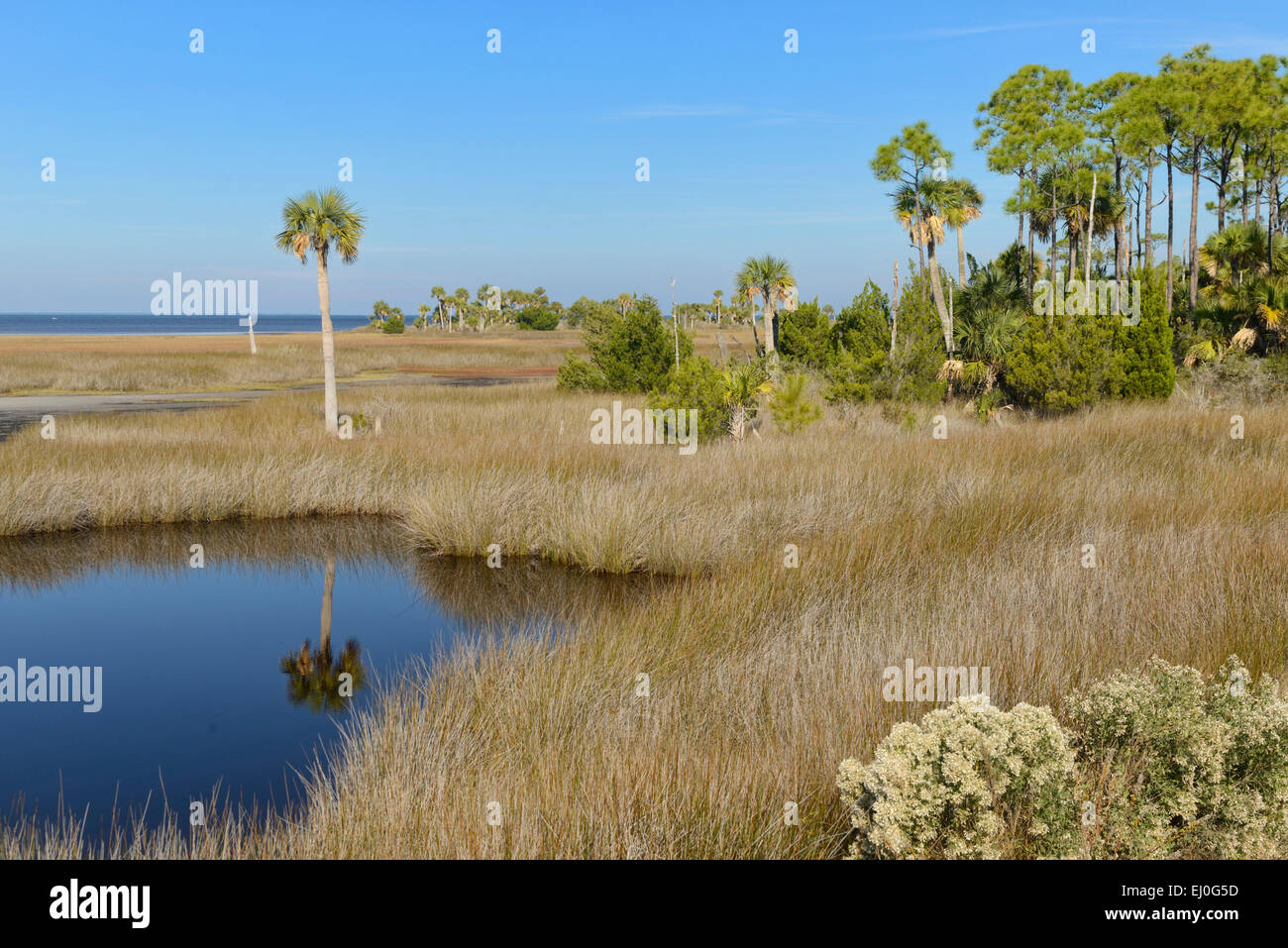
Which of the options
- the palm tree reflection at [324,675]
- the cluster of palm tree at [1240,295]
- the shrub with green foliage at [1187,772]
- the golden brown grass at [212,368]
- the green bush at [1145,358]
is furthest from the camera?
the golden brown grass at [212,368]

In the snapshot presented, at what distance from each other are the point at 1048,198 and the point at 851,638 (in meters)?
35.9

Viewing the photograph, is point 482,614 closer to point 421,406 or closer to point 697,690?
point 697,690

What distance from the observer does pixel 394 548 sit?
13.2 m

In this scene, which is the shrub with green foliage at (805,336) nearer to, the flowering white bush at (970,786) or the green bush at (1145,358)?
the green bush at (1145,358)

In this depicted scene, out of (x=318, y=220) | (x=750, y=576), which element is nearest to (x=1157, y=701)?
(x=750, y=576)

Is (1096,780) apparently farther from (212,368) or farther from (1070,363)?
(212,368)

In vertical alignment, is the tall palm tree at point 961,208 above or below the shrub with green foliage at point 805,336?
above

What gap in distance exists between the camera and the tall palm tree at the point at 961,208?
28.4m

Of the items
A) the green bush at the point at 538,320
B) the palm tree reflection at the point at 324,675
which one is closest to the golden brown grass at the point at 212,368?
the palm tree reflection at the point at 324,675

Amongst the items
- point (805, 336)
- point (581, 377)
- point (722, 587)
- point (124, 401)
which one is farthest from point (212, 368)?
point (722, 587)

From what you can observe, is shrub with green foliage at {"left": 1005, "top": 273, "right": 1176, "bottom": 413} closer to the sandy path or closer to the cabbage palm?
the cabbage palm

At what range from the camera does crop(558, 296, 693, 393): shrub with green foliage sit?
30.3m

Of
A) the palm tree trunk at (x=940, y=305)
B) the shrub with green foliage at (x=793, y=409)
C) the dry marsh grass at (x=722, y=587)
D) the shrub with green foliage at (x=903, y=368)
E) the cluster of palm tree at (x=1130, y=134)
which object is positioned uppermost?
the cluster of palm tree at (x=1130, y=134)

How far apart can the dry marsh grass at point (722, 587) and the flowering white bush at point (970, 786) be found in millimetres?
728
